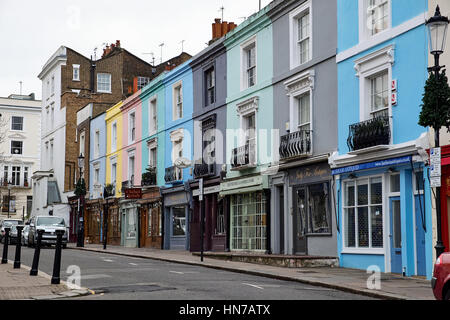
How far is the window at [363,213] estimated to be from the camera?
1955 centimetres

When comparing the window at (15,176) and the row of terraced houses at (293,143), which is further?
the window at (15,176)

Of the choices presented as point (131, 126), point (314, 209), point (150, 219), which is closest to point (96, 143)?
point (131, 126)

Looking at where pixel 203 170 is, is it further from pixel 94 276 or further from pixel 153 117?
pixel 94 276

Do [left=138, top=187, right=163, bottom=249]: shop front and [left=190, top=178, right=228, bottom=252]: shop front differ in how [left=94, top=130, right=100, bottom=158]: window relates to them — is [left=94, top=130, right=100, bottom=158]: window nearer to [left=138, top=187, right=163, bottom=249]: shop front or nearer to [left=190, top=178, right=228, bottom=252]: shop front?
[left=138, top=187, right=163, bottom=249]: shop front

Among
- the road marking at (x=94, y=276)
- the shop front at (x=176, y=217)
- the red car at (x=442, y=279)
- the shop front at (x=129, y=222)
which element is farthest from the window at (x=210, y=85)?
the red car at (x=442, y=279)

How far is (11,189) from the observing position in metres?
79.2

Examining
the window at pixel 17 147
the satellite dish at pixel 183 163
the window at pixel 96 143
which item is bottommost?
the satellite dish at pixel 183 163

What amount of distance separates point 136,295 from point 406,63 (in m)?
10.1

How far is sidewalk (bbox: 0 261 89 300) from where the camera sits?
12.2m

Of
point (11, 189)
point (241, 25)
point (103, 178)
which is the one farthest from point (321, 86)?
point (11, 189)

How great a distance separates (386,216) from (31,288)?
9.94 m

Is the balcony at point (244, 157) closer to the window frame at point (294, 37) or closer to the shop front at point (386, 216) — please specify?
the window frame at point (294, 37)
